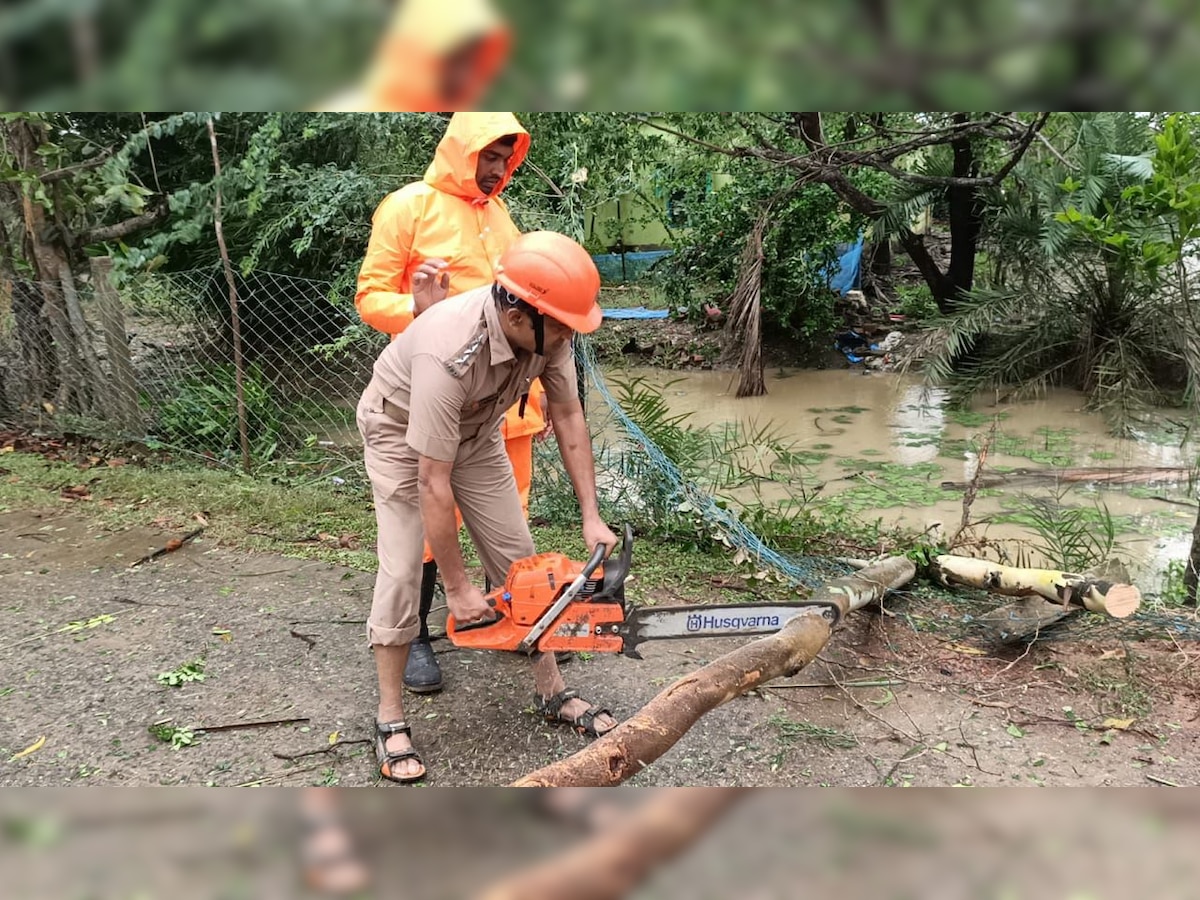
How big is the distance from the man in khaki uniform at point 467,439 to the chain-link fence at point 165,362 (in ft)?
10.7

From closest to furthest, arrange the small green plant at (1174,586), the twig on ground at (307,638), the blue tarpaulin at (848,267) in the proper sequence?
the twig on ground at (307,638) < the small green plant at (1174,586) < the blue tarpaulin at (848,267)

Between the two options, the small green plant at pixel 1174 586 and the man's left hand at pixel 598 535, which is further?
the small green plant at pixel 1174 586

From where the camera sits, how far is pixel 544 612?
2662 millimetres

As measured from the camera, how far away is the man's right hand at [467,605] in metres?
2.59

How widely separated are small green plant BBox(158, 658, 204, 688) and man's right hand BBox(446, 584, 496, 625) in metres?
1.33

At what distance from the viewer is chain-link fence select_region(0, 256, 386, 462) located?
6078 millimetres

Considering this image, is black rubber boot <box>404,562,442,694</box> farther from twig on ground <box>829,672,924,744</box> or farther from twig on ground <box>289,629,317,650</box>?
twig on ground <box>829,672,924,744</box>

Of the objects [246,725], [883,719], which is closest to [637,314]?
[883,719]

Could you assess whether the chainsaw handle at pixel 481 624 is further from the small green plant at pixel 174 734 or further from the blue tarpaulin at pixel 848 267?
the blue tarpaulin at pixel 848 267

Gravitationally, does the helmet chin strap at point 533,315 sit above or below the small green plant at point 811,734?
above

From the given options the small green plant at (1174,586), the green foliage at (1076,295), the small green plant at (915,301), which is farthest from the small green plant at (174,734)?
the small green plant at (915,301)
